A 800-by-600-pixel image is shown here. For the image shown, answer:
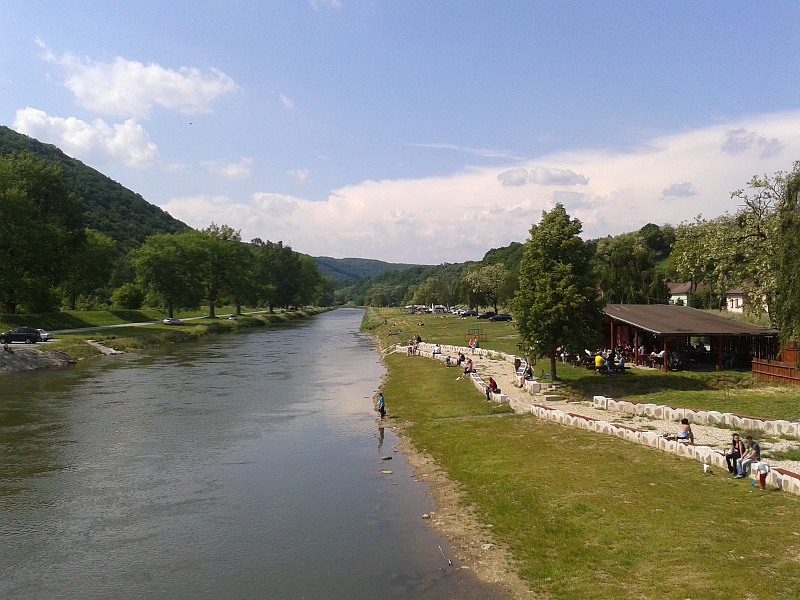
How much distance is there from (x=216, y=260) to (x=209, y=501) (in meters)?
99.3

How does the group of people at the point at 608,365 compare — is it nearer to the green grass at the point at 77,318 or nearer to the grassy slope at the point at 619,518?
the grassy slope at the point at 619,518

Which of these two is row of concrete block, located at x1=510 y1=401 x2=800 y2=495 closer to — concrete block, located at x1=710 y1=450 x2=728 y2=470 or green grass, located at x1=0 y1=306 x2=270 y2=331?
concrete block, located at x1=710 y1=450 x2=728 y2=470

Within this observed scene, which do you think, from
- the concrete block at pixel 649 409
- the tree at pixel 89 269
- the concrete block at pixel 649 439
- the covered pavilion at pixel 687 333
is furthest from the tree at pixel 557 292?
the tree at pixel 89 269

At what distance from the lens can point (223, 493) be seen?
20438 mm

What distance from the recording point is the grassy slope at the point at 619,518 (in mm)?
12484

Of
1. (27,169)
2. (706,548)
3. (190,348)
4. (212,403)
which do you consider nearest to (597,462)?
(706,548)

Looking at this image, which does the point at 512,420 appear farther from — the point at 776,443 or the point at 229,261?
the point at 229,261

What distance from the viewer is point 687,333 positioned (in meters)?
35.0

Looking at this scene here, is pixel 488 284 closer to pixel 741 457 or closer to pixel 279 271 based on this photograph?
pixel 279 271

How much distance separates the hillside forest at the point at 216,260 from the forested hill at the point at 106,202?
2.13 feet

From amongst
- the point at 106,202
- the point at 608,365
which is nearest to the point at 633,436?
the point at 608,365

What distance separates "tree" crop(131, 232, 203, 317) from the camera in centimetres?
9481

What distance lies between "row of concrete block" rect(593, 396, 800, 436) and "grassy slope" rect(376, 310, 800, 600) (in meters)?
4.17

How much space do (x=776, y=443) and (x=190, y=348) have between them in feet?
209
